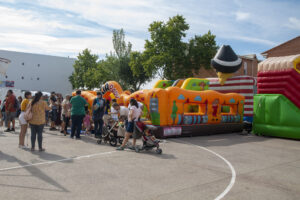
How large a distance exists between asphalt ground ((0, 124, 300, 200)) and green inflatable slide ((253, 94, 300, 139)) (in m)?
3.34

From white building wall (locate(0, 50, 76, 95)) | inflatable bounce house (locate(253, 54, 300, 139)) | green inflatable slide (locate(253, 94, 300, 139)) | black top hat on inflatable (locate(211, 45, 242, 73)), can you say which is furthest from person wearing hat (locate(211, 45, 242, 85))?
white building wall (locate(0, 50, 76, 95))

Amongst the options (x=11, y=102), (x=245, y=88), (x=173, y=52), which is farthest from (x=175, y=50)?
(x=11, y=102)

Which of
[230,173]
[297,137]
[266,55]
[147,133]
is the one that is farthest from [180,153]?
[266,55]

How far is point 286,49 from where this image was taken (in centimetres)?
3042

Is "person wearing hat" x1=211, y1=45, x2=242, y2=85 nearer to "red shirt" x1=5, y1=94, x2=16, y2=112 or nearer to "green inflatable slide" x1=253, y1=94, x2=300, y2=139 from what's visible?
"green inflatable slide" x1=253, y1=94, x2=300, y2=139

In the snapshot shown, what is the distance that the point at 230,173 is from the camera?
569 cm

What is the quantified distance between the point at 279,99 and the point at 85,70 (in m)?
38.8

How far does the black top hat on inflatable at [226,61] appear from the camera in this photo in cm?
1429

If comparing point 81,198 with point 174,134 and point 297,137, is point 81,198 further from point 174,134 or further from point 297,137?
point 297,137

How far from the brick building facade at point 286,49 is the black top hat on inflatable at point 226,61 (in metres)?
18.8

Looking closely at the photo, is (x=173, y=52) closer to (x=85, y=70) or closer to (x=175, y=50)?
(x=175, y=50)

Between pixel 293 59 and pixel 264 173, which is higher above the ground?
pixel 293 59

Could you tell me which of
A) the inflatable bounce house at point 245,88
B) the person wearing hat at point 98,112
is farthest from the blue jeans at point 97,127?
the inflatable bounce house at point 245,88

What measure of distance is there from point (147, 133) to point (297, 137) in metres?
7.02
